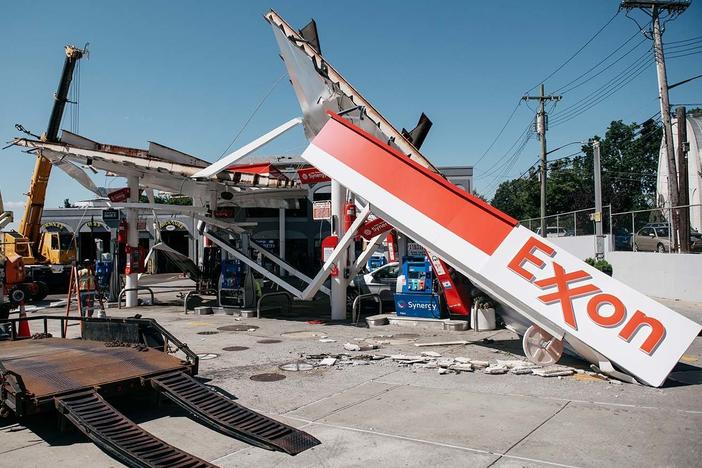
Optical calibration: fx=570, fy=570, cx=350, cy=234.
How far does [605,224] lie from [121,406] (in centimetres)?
2353

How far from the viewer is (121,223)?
20422mm

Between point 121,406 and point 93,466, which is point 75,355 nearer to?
point 121,406

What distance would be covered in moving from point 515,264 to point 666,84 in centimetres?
1803

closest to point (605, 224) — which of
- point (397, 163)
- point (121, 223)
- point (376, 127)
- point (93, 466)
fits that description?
point (376, 127)

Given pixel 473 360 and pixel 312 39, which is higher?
pixel 312 39

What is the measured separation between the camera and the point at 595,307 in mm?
8633

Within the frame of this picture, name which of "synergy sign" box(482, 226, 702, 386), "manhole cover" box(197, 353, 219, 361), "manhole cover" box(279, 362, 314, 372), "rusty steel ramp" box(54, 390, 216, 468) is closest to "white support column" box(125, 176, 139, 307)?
"manhole cover" box(197, 353, 219, 361)

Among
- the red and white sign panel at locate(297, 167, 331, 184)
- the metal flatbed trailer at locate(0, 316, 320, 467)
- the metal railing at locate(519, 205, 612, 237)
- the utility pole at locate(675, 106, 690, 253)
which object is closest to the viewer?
the metal flatbed trailer at locate(0, 316, 320, 467)

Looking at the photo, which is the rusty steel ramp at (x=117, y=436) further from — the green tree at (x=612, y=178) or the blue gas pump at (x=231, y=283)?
the green tree at (x=612, y=178)

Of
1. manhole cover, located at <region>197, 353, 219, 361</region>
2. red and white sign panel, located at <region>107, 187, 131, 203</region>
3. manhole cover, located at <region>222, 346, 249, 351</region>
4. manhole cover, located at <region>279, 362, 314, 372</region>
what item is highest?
red and white sign panel, located at <region>107, 187, 131, 203</region>

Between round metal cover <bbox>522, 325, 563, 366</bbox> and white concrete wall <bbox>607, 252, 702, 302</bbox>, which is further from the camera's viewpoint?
white concrete wall <bbox>607, 252, 702, 302</bbox>

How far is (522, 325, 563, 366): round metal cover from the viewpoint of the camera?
30.9 ft

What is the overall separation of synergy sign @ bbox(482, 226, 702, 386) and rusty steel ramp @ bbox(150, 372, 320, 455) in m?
4.53

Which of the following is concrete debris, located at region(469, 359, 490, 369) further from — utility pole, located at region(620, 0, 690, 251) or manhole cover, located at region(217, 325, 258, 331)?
utility pole, located at region(620, 0, 690, 251)
